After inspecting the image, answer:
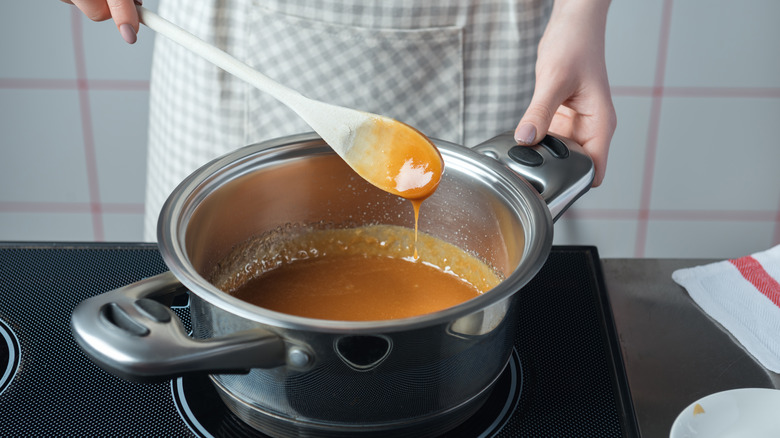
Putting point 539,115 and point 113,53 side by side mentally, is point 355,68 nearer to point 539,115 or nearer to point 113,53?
point 539,115

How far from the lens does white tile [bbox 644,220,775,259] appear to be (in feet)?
5.69

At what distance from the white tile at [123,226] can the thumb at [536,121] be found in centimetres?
118

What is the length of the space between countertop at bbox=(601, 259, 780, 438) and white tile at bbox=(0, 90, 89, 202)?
1.23 meters

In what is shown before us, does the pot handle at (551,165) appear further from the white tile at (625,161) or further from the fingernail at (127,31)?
the white tile at (625,161)

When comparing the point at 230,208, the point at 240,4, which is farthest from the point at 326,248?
the point at 240,4

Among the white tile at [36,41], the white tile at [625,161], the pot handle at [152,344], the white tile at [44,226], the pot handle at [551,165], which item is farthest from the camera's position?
the white tile at [44,226]

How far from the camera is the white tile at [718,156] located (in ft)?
5.19

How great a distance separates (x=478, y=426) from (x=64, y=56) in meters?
1.27

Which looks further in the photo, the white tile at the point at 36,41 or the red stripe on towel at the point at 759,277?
the white tile at the point at 36,41

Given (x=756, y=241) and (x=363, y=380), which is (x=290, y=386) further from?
(x=756, y=241)

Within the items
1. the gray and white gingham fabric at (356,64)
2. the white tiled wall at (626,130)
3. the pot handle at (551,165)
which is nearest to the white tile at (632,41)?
the white tiled wall at (626,130)

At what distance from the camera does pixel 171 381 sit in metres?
0.59

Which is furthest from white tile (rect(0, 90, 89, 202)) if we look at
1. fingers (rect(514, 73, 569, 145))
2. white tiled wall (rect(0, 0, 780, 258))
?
fingers (rect(514, 73, 569, 145))

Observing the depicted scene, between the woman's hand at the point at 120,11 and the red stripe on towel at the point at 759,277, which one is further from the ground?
the woman's hand at the point at 120,11
